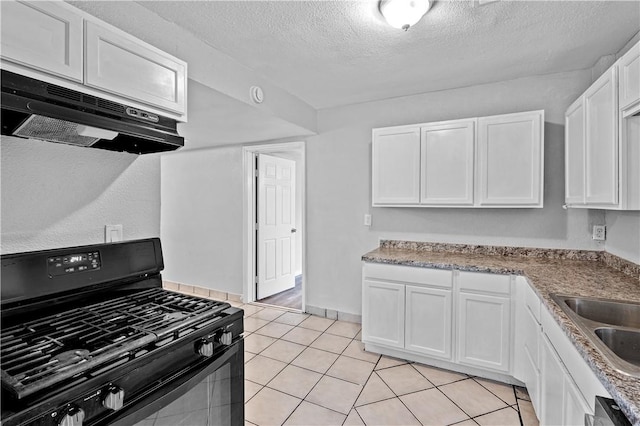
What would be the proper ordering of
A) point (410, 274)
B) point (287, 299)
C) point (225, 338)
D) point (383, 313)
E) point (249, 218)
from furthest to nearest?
point (287, 299) < point (249, 218) < point (383, 313) < point (410, 274) < point (225, 338)

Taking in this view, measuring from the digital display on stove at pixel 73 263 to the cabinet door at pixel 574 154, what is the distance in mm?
2893

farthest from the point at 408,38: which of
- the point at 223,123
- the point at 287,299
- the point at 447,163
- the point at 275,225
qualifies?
the point at 287,299

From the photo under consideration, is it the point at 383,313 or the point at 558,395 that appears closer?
the point at 558,395

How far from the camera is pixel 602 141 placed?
1840 millimetres

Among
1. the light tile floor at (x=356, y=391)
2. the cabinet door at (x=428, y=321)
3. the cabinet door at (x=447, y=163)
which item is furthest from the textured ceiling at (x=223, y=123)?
the light tile floor at (x=356, y=391)

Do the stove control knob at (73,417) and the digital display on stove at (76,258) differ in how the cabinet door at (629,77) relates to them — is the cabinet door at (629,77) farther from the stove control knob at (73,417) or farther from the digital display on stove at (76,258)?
the digital display on stove at (76,258)

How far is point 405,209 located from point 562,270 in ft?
4.57

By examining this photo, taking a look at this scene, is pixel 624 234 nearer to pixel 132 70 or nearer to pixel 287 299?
pixel 132 70

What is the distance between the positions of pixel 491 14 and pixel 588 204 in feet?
4.36

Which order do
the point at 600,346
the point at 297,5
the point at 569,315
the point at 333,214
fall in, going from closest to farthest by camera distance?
the point at 600,346
the point at 569,315
the point at 297,5
the point at 333,214

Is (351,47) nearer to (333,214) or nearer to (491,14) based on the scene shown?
(491,14)

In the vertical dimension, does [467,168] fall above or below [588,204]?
above

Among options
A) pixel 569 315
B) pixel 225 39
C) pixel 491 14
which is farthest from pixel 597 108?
pixel 225 39

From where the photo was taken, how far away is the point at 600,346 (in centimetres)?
114
